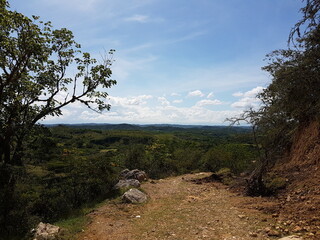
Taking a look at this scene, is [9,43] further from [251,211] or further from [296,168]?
[296,168]

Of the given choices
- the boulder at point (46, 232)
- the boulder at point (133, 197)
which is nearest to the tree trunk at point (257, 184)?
the boulder at point (133, 197)

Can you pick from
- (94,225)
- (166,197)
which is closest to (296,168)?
(166,197)

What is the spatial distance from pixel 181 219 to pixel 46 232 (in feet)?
13.2

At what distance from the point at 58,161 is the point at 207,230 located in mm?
9084

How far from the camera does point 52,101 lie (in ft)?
30.5

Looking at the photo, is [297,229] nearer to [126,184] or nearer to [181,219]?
[181,219]

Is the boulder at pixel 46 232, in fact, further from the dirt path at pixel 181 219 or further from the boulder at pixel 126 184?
the boulder at pixel 126 184

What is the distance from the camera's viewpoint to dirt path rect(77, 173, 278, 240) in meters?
6.32

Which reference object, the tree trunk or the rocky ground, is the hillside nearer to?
the rocky ground

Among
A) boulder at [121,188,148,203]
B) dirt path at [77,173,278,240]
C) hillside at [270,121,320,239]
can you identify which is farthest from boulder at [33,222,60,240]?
hillside at [270,121,320,239]

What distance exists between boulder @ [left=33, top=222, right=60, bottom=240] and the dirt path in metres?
0.66

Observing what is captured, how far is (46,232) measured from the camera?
668cm

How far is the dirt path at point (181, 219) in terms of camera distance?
249 inches

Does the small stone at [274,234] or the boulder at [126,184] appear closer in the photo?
the small stone at [274,234]
